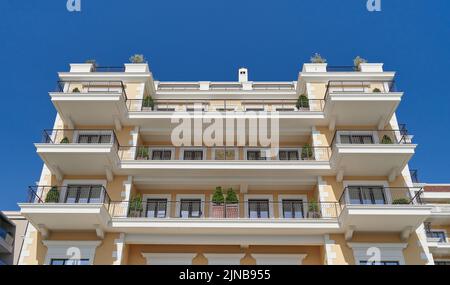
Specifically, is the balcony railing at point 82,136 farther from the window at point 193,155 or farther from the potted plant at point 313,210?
the potted plant at point 313,210

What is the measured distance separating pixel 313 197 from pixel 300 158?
2.10 meters

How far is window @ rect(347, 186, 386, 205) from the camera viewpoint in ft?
60.5

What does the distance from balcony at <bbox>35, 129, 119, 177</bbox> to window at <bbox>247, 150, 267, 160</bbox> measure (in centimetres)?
660

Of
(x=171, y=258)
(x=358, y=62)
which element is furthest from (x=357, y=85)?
(x=171, y=258)

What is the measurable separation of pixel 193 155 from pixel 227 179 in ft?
8.31

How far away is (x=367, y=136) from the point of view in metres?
20.4

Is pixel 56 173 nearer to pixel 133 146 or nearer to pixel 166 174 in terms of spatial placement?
A: pixel 133 146

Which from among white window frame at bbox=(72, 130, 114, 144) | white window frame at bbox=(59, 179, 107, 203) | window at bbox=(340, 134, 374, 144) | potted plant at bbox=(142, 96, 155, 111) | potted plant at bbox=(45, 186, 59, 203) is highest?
potted plant at bbox=(142, 96, 155, 111)

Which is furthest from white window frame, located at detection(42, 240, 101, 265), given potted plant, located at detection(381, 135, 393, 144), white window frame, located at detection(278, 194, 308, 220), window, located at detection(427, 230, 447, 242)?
window, located at detection(427, 230, 447, 242)

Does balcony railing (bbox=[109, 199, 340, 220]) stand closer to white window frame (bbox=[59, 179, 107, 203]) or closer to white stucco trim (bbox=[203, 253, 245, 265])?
white window frame (bbox=[59, 179, 107, 203])

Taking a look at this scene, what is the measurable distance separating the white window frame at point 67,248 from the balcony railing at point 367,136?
1198 cm

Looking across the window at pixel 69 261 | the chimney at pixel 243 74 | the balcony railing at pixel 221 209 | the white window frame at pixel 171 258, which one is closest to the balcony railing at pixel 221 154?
the balcony railing at pixel 221 209

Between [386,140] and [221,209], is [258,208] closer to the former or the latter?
[221,209]

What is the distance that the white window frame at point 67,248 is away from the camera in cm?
1708
